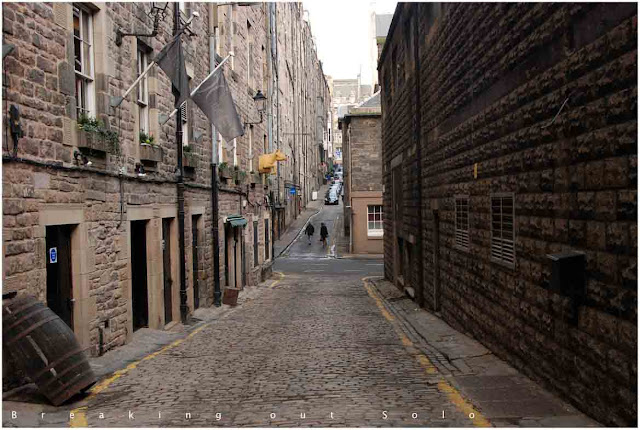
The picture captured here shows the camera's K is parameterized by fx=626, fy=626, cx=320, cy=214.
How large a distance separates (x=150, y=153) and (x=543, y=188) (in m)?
7.64

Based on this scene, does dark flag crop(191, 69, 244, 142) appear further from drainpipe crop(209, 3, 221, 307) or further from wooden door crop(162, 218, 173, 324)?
drainpipe crop(209, 3, 221, 307)

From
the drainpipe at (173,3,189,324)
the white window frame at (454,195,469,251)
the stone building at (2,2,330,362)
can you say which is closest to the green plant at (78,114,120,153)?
the stone building at (2,2,330,362)

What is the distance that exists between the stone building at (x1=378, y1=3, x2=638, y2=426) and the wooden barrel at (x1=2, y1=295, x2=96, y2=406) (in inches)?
205

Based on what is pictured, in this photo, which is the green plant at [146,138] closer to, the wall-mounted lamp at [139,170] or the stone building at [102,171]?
the stone building at [102,171]

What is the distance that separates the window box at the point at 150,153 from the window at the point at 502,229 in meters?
6.46

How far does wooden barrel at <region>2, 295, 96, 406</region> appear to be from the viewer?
6.66 m

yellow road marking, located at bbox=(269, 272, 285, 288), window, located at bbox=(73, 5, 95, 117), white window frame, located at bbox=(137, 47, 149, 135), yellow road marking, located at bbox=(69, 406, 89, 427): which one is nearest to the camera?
yellow road marking, located at bbox=(69, 406, 89, 427)

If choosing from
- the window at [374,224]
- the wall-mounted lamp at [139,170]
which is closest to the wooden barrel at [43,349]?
the wall-mounted lamp at [139,170]

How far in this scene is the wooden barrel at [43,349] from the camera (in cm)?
666

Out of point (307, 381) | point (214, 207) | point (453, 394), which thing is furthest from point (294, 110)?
point (453, 394)

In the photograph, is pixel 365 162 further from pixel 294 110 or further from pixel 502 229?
pixel 502 229

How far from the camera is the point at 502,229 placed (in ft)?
28.6

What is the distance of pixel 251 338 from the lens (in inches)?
453

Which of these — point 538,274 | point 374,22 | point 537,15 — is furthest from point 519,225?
point 374,22
